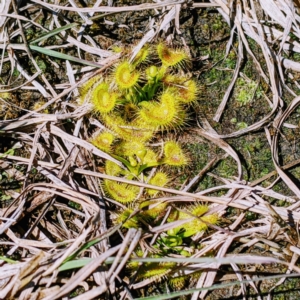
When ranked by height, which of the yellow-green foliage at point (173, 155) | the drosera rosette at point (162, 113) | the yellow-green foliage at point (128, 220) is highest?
the drosera rosette at point (162, 113)

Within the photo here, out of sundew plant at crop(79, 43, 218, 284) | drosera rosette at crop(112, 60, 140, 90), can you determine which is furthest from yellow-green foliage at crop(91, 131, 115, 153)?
drosera rosette at crop(112, 60, 140, 90)

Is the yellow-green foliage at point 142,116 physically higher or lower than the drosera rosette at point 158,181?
higher

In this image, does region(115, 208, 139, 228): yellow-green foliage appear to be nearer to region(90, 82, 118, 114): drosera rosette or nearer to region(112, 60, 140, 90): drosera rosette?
region(90, 82, 118, 114): drosera rosette

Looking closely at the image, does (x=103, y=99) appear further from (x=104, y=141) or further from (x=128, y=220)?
(x=128, y=220)

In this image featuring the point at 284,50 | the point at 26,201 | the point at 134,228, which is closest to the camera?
the point at 134,228

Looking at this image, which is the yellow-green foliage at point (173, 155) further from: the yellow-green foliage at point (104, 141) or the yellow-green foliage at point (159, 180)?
the yellow-green foliage at point (104, 141)

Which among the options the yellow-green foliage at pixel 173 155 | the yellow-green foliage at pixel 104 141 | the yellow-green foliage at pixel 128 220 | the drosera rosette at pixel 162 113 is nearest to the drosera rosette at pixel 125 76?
the drosera rosette at pixel 162 113

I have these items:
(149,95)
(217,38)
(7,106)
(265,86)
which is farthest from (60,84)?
(265,86)

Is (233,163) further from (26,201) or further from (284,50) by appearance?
(26,201)

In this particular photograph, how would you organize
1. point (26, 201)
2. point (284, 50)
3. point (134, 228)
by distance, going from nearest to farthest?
point (134, 228) → point (26, 201) → point (284, 50)

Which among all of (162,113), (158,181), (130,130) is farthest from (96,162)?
(162,113)
